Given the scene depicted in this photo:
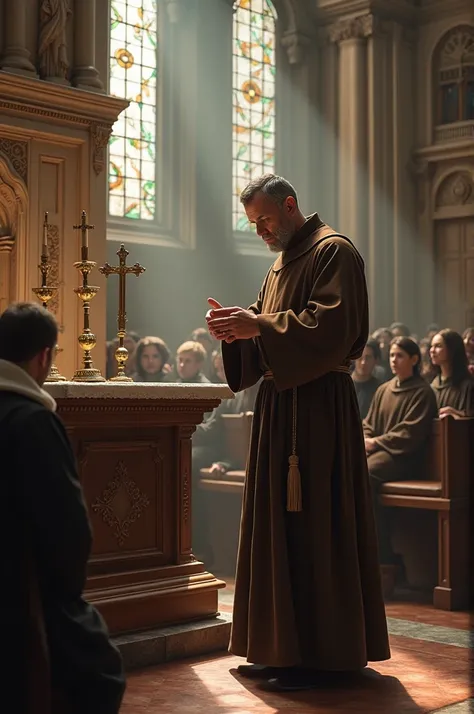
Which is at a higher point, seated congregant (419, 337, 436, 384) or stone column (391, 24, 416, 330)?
stone column (391, 24, 416, 330)

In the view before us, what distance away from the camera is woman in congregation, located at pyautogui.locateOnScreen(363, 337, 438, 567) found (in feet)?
24.0

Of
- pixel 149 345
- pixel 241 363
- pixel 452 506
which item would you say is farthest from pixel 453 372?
pixel 241 363

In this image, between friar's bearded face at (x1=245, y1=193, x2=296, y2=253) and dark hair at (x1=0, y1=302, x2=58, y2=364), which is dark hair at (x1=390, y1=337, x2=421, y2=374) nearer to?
friar's bearded face at (x1=245, y1=193, x2=296, y2=253)

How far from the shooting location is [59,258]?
895cm

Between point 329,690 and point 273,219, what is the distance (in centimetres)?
200

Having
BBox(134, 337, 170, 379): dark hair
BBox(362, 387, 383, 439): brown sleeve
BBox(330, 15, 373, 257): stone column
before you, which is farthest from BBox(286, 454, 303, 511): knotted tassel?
BBox(330, 15, 373, 257): stone column

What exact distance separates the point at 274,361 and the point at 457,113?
12.2 metres

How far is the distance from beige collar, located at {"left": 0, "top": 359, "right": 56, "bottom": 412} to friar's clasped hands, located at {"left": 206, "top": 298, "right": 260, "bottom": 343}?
1.80 meters

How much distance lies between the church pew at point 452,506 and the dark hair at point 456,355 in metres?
0.73

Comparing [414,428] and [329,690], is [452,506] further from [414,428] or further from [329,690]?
[329,690]

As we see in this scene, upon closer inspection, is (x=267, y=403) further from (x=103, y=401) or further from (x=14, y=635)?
(x=14, y=635)

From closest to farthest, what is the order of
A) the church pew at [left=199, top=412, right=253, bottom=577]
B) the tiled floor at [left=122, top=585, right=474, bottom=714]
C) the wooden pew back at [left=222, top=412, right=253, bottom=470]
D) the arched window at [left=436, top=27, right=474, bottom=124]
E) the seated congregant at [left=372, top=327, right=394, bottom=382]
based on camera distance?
1. the tiled floor at [left=122, top=585, right=474, bottom=714]
2. the church pew at [left=199, top=412, right=253, bottom=577]
3. the wooden pew back at [left=222, top=412, right=253, bottom=470]
4. the seated congregant at [left=372, top=327, right=394, bottom=382]
5. the arched window at [left=436, top=27, right=474, bottom=124]

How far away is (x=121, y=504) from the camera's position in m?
4.97

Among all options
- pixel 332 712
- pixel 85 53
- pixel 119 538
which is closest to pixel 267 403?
pixel 119 538
